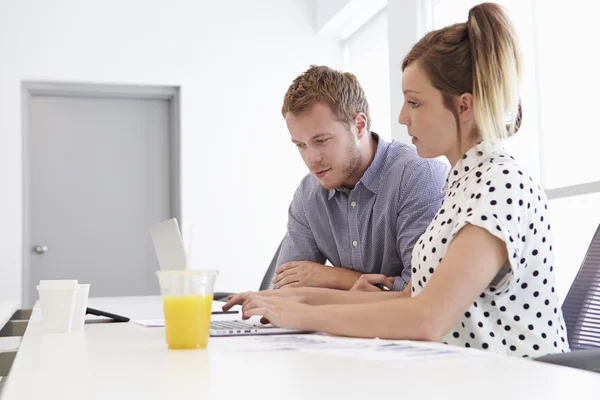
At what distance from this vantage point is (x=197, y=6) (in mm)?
4992

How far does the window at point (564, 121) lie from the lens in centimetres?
284

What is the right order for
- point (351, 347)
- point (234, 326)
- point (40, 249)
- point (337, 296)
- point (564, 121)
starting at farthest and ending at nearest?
1. point (40, 249)
2. point (564, 121)
3. point (337, 296)
4. point (234, 326)
5. point (351, 347)

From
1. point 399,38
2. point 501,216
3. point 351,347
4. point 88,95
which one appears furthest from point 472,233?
point 88,95

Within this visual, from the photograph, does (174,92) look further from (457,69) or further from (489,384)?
(489,384)

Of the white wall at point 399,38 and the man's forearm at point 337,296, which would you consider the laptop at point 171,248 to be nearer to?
the man's forearm at point 337,296

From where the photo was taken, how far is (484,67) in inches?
53.1

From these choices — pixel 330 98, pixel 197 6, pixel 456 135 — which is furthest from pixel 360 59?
pixel 456 135

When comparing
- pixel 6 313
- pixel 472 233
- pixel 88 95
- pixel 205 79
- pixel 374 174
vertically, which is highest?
pixel 205 79

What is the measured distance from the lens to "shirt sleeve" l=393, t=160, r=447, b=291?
185 centimetres

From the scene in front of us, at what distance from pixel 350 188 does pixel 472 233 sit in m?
0.94

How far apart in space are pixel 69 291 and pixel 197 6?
153 inches

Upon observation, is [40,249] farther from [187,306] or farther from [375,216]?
[187,306]

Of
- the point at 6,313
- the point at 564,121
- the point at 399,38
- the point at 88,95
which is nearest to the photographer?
the point at 6,313

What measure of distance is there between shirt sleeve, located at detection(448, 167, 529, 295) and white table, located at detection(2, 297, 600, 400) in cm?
32
